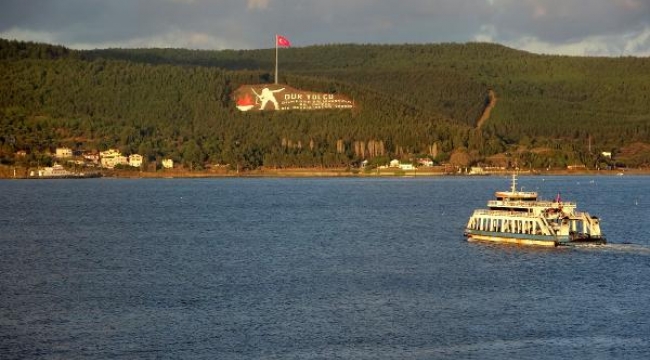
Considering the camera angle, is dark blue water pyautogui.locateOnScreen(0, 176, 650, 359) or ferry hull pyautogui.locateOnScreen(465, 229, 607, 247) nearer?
dark blue water pyautogui.locateOnScreen(0, 176, 650, 359)

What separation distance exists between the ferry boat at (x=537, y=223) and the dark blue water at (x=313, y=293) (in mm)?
2168

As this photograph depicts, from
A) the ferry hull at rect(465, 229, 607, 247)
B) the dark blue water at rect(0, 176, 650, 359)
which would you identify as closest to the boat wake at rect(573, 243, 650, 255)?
the dark blue water at rect(0, 176, 650, 359)

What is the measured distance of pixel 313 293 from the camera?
64250mm

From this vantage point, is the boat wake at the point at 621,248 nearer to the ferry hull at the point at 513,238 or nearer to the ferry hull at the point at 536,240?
the ferry hull at the point at 536,240

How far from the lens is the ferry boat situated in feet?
279

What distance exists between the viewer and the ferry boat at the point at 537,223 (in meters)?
84.9

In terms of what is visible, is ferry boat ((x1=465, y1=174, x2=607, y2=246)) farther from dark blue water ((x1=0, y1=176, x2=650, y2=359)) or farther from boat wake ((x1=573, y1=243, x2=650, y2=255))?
dark blue water ((x1=0, y1=176, x2=650, y2=359))

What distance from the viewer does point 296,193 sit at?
180 m

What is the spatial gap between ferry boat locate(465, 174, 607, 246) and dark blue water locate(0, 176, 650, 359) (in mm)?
2168

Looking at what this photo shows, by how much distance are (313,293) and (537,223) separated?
26890 mm

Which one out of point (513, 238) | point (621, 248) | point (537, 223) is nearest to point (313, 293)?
point (513, 238)

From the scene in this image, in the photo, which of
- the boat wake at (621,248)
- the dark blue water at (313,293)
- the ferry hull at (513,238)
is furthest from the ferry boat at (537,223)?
the dark blue water at (313,293)

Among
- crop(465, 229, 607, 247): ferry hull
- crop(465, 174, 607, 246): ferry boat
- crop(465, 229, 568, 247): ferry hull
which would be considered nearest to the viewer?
crop(465, 229, 607, 247): ferry hull

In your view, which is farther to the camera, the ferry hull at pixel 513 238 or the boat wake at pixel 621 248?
the ferry hull at pixel 513 238
